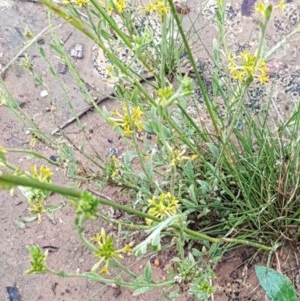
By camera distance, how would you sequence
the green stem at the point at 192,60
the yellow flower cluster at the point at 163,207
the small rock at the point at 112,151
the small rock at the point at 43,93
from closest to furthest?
the green stem at the point at 192,60, the yellow flower cluster at the point at 163,207, the small rock at the point at 112,151, the small rock at the point at 43,93

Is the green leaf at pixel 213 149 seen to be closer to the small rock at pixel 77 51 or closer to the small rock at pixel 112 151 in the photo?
the small rock at pixel 112 151

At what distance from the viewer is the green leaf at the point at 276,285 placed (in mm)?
1432

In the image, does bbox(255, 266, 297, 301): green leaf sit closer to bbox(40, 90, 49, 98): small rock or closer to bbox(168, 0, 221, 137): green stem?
bbox(168, 0, 221, 137): green stem

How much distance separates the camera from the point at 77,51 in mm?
2057

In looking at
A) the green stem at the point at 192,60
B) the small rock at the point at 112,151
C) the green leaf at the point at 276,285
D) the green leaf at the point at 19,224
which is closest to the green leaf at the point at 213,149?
the green stem at the point at 192,60

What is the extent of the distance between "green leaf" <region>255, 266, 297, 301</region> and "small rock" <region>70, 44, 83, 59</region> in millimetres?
908

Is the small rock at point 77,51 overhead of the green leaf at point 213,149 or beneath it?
overhead

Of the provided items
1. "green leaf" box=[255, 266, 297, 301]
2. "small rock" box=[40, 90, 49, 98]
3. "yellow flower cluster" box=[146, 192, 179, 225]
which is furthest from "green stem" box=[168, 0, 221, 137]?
"small rock" box=[40, 90, 49, 98]

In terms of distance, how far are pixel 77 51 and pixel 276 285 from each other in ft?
3.20

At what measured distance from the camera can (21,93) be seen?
2.01 m

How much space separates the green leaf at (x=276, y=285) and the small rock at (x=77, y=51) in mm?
908

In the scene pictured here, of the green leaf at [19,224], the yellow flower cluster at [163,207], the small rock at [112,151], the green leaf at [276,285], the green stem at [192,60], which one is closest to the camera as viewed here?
the green stem at [192,60]

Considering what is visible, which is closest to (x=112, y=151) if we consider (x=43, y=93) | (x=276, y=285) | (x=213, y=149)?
(x=43, y=93)

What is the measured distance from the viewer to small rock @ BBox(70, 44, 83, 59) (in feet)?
6.72
